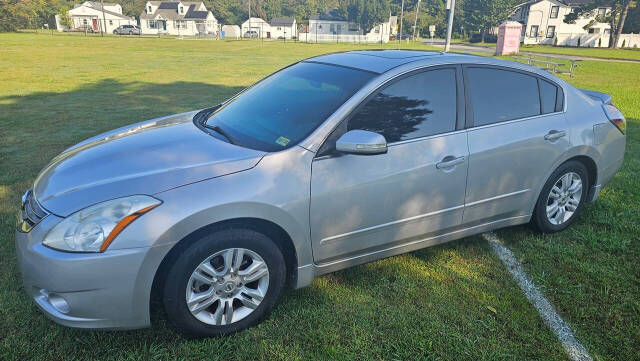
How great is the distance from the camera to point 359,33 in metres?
88.7

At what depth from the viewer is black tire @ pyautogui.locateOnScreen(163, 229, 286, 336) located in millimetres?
2512

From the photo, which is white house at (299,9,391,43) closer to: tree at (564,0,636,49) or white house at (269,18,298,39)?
white house at (269,18,298,39)

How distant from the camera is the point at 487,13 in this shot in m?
71.1

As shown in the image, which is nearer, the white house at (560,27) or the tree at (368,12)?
the white house at (560,27)

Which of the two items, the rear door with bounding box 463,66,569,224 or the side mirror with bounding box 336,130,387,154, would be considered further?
the rear door with bounding box 463,66,569,224

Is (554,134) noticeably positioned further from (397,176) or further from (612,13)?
(612,13)

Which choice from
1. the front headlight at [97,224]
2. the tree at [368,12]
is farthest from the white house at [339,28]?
the front headlight at [97,224]

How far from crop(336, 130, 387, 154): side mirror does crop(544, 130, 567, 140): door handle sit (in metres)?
1.77

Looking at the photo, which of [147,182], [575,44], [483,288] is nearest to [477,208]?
[483,288]

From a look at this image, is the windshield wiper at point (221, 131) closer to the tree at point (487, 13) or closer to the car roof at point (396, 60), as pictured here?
the car roof at point (396, 60)

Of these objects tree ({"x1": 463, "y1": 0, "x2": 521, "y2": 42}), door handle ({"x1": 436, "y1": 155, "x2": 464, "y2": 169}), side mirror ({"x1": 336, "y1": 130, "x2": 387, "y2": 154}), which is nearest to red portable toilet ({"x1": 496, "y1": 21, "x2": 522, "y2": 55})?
door handle ({"x1": 436, "y1": 155, "x2": 464, "y2": 169})

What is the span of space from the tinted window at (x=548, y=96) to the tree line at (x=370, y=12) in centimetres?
5958

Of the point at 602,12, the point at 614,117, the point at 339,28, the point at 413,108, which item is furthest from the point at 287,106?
the point at 339,28

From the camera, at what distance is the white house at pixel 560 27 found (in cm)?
6200
